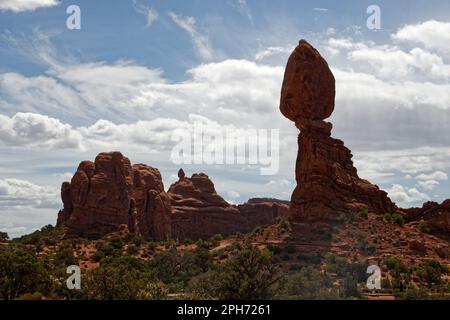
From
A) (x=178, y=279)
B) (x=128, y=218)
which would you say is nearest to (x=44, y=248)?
(x=128, y=218)

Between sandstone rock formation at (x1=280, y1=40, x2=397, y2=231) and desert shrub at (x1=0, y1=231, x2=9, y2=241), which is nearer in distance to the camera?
sandstone rock formation at (x1=280, y1=40, x2=397, y2=231)

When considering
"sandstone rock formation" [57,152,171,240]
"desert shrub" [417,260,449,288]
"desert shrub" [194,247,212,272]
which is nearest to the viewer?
"desert shrub" [417,260,449,288]

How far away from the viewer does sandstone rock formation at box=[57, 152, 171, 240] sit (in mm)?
87125

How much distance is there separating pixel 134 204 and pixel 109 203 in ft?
19.5

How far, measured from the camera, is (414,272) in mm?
47938

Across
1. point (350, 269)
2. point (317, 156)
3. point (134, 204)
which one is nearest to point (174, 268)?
point (350, 269)

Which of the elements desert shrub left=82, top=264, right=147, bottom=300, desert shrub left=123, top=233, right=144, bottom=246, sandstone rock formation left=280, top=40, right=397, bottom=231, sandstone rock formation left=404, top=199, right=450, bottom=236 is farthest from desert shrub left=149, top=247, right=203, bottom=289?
sandstone rock formation left=404, top=199, right=450, bottom=236

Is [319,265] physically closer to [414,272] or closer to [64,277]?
[414,272]

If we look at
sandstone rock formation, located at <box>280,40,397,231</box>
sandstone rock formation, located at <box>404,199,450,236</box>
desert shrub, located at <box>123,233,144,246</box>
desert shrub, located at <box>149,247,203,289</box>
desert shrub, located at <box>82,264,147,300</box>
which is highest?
sandstone rock formation, located at <box>280,40,397,231</box>

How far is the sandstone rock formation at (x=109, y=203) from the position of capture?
3430 inches

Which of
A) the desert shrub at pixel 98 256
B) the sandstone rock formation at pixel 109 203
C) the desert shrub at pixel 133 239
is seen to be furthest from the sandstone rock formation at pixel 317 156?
the sandstone rock formation at pixel 109 203

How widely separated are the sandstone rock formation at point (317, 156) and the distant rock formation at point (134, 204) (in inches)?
1466

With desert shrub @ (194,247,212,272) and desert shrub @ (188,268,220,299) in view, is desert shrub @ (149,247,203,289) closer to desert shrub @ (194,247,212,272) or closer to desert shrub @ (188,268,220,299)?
desert shrub @ (194,247,212,272)

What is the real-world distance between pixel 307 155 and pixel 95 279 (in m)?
33.8
